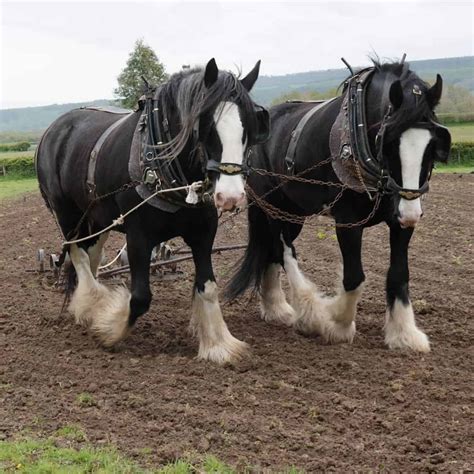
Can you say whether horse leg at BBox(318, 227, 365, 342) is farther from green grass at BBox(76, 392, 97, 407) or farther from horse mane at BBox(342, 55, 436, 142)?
green grass at BBox(76, 392, 97, 407)

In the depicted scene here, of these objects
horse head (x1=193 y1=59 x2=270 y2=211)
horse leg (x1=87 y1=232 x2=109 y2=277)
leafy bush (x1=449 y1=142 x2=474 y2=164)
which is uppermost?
horse head (x1=193 y1=59 x2=270 y2=211)

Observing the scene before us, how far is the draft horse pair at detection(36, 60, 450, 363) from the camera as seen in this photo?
13.6ft

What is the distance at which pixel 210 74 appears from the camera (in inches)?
161

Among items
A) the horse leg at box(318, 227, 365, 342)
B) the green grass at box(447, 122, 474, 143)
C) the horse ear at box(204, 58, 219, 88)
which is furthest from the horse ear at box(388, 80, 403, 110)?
the green grass at box(447, 122, 474, 143)

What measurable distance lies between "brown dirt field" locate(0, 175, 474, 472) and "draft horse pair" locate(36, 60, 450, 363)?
253 mm

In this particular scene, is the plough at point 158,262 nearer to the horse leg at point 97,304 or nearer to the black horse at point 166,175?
the horse leg at point 97,304

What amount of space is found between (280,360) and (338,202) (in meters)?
1.17

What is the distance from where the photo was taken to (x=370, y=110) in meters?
4.65

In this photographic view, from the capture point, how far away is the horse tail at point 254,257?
6012 millimetres

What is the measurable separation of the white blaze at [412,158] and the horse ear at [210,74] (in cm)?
119

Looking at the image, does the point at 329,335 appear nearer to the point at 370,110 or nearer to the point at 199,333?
the point at 199,333

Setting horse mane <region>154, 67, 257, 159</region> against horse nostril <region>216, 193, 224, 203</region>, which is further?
horse mane <region>154, 67, 257, 159</region>

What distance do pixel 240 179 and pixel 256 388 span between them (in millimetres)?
1232

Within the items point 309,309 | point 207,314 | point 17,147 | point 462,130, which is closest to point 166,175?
point 207,314
